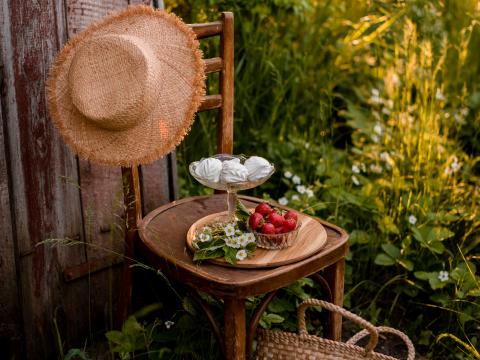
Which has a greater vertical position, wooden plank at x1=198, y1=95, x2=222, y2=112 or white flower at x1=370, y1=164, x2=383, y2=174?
wooden plank at x1=198, y1=95, x2=222, y2=112

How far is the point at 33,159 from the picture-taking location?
218 centimetres

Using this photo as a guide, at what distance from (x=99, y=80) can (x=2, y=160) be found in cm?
46

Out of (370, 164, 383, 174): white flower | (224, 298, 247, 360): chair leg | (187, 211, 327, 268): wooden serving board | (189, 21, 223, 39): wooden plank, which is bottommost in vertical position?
(224, 298, 247, 360): chair leg

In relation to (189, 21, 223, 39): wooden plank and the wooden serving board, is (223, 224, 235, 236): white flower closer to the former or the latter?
the wooden serving board

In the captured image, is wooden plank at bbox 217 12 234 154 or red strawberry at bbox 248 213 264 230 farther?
wooden plank at bbox 217 12 234 154

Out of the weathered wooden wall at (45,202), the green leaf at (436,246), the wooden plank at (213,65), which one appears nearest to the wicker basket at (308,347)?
the weathered wooden wall at (45,202)

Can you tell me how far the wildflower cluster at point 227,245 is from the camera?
1.95 m

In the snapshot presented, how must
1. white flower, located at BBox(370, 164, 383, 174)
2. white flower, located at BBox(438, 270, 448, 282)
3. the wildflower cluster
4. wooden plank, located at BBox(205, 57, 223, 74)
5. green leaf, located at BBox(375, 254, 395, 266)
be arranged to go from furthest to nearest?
white flower, located at BBox(370, 164, 383, 174)
green leaf, located at BBox(375, 254, 395, 266)
white flower, located at BBox(438, 270, 448, 282)
wooden plank, located at BBox(205, 57, 223, 74)
the wildflower cluster

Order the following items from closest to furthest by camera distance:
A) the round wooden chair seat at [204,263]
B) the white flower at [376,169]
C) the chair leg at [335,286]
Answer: the round wooden chair seat at [204,263], the chair leg at [335,286], the white flower at [376,169]

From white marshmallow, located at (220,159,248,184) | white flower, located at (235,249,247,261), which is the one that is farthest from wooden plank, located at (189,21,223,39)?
white flower, located at (235,249,247,261)

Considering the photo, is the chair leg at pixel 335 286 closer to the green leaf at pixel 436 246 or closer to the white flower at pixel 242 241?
the white flower at pixel 242 241

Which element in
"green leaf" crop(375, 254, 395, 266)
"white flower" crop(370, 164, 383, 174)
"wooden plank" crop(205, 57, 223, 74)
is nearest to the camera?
"wooden plank" crop(205, 57, 223, 74)

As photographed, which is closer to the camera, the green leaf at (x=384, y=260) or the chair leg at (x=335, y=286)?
the chair leg at (x=335, y=286)

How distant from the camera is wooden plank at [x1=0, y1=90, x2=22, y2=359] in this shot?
212 centimetres
